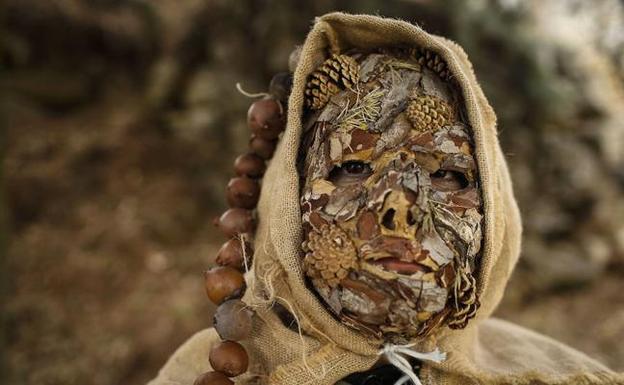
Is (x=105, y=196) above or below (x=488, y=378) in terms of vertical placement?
below

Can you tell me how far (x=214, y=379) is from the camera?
1572mm

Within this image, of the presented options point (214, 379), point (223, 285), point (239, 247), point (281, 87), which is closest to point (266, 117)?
point (281, 87)

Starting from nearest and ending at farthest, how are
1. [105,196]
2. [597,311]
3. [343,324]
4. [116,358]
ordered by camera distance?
1. [343,324]
2. [116,358]
3. [597,311]
4. [105,196]

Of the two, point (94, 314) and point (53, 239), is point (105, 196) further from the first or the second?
point (94, 314)

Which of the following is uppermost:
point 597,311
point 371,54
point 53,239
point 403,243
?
point 371,54

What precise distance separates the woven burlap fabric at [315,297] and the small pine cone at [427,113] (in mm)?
79

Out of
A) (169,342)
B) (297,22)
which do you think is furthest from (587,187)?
(169,342)

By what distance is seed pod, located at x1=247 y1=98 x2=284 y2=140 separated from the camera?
69.7 inches

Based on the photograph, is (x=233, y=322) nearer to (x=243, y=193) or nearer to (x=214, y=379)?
(x=214, y=379)

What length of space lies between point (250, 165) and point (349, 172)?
44 cm

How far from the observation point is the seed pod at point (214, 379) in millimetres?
1567

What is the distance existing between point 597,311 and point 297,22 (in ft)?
9.54

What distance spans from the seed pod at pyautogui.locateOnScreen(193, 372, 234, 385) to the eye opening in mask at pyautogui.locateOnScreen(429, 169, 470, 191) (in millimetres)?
700

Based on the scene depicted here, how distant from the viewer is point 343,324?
147 centimetres
